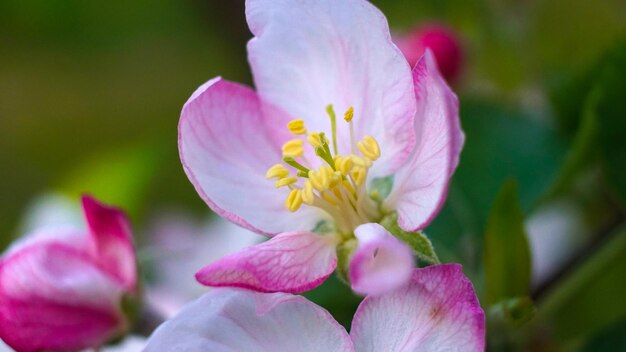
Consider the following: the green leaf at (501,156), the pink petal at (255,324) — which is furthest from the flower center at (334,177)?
the green leaf at (501,156)

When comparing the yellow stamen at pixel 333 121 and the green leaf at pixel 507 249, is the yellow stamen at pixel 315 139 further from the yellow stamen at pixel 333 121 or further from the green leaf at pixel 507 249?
the green leaf at pixel 507 249

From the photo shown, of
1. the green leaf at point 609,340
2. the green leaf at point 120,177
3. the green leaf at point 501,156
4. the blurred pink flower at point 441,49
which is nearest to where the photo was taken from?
the green leaf at point 609,340

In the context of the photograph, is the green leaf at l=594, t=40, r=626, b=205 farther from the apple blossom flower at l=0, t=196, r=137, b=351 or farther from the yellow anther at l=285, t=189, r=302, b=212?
the apple blossom flower at l=0, t=196, r=137, b=351

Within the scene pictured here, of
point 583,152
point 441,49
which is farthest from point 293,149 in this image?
point 441,49

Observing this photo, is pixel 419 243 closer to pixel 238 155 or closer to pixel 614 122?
pixel 238 155

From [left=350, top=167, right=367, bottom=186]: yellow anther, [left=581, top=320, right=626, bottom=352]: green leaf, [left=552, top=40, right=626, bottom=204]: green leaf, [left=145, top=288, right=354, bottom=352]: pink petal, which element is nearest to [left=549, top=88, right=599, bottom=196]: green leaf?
[left=552, top=40, right=626, bottom=204]: green leaf

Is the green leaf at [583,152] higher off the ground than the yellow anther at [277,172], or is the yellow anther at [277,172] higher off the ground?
the yellow anther at [277,172]
